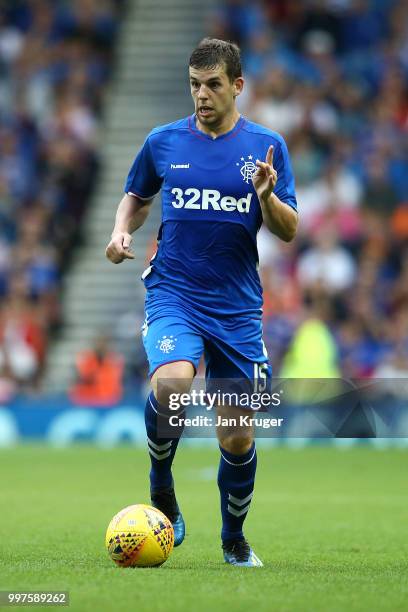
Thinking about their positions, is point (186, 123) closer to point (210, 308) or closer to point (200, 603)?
point (210, 308)

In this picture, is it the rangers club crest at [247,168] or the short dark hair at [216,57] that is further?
the rangers club crest at [247,168]

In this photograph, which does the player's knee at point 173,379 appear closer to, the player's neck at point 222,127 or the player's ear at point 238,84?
the player's neck at point 222,127

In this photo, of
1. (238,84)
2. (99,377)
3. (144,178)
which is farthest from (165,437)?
(99,377)

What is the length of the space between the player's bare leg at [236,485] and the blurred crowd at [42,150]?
11.2 metres

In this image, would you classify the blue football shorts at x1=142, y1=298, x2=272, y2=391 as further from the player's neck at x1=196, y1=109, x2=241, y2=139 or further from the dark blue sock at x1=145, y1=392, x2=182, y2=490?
the player's neck at x1=196, y1=109, x2=241, y2=139

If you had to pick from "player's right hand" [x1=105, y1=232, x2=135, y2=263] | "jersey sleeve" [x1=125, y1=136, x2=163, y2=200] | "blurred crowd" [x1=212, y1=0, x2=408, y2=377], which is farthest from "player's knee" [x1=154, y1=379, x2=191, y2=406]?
"blurred crowd" [x1=212, y1=0, x2=408, y2=377]

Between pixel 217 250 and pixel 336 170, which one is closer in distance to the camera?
pixel 217 250

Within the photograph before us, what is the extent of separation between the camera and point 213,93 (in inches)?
266

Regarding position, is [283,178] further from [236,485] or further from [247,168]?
[236,485]

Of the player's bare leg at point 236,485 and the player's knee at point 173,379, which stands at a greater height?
the player's knee at point 173,379

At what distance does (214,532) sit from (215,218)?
254cm

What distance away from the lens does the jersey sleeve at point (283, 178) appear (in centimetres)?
683

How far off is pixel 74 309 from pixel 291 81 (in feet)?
15.4

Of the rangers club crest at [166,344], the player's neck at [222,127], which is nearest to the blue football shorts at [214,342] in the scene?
the rangers club crest at [166,344]
